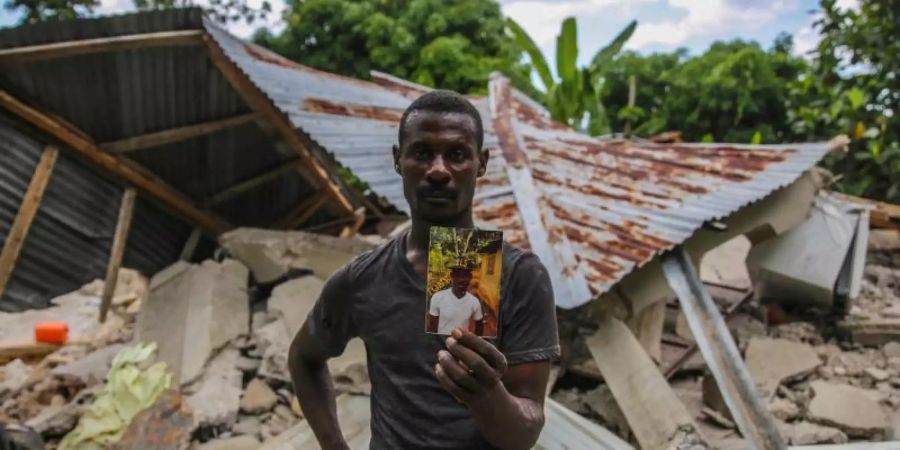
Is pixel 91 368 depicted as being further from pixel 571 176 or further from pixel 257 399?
pixel 571 176

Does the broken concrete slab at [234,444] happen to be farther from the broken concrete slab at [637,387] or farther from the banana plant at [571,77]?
the banana plant at [571,77]

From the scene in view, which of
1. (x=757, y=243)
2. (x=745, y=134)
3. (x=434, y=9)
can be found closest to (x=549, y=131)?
(x=757, y=243)

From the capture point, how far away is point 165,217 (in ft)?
23.5

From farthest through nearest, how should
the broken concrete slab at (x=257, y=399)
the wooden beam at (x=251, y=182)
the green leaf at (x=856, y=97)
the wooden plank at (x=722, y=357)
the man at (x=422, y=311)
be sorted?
the green leaf at (x=856, y=97) → the wooden beam at (x=251, y=182) → the broken concrete slab at (x=257, y=399) → the wooden plank at (x=722, y=357) → the man at (x=422, y=311)

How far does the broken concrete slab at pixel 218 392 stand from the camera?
13.8ft

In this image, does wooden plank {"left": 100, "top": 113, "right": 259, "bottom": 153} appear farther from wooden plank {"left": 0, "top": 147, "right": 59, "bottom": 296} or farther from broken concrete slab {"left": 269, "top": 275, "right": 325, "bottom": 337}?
broken concrete slab {"left": 269, "top": 275, "right": 325, "bottom": 337}

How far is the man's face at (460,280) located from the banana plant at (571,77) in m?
7.90

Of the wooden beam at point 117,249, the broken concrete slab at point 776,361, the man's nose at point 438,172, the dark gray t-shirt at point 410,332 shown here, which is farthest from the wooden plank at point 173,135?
the man's nose at point 438,172

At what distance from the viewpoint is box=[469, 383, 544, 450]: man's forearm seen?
126 centimetres

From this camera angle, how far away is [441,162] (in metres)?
1.45

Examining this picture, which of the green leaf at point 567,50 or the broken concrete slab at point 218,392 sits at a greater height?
the green leaf at point 567,50

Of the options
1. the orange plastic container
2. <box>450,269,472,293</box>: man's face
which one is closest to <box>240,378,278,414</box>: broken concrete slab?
the orange plastic container

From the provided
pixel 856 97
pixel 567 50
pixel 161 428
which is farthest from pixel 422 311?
pixel 856 97

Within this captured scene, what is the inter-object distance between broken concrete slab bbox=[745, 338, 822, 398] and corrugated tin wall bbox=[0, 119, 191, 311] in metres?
5.84
